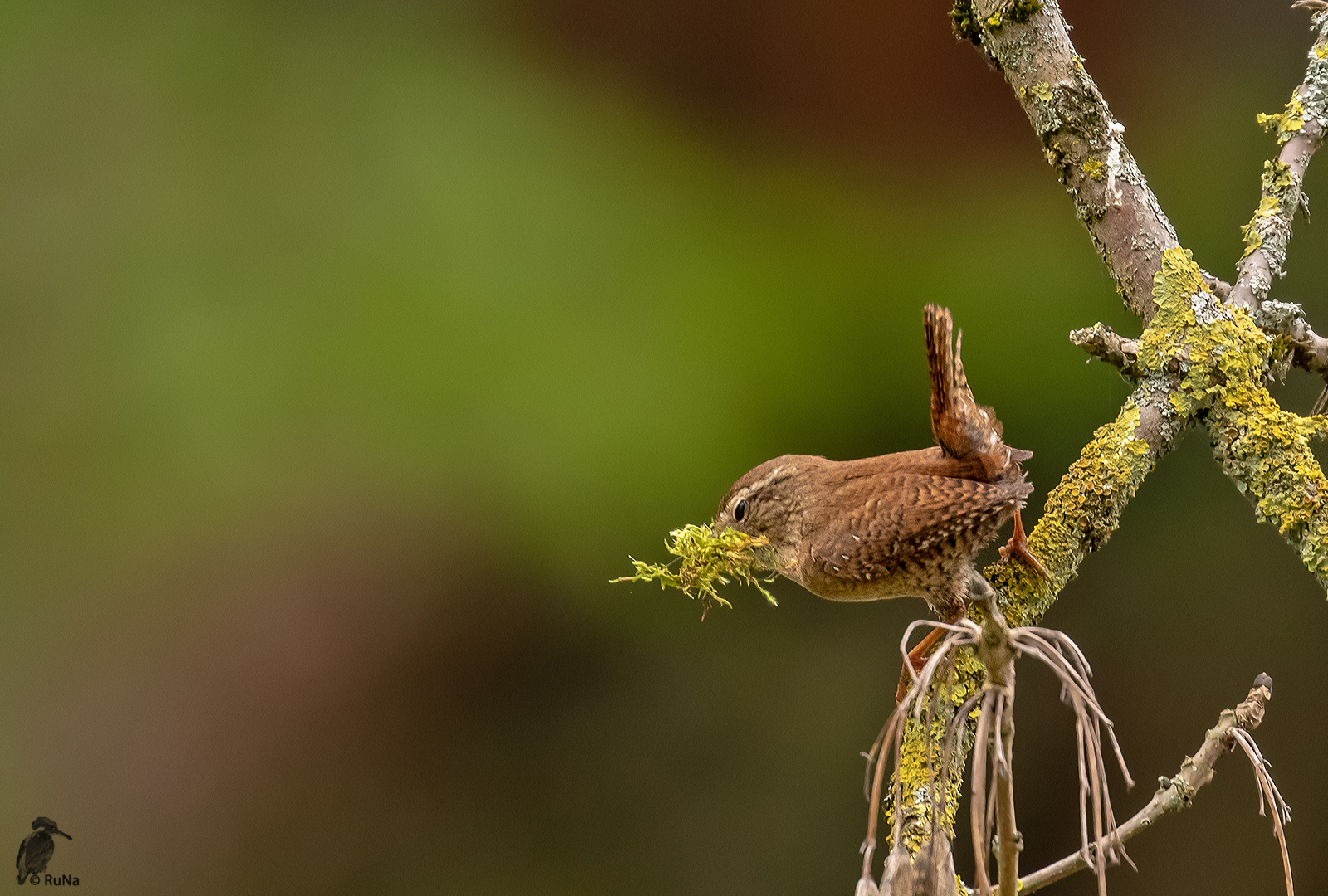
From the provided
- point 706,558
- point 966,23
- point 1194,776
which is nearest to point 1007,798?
point 1194,776

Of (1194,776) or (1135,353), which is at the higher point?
(1135,353)

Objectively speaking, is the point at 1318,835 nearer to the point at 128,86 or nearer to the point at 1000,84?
the point at 1000,84

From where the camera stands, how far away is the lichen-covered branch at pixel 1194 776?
879 mm

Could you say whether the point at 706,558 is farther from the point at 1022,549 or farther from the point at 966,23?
the point at 966,23

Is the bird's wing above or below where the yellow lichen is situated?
below

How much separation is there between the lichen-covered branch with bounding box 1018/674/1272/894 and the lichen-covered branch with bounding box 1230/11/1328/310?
0.53 m

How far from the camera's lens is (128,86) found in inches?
79.9

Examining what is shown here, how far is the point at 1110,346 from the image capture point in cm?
121

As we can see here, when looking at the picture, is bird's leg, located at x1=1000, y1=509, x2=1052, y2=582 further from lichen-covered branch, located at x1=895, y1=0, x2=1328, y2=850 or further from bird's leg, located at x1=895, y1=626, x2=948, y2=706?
bird's leg, located at x1=895, y1=626, x2=948, y2=706

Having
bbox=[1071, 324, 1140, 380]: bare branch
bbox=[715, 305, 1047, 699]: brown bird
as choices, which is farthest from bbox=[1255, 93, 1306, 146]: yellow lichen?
bbox=[715, 305, 1047, 699]: brown bird

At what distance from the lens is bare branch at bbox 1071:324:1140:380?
1200 millimetres

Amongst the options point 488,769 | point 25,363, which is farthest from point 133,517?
point 488,769

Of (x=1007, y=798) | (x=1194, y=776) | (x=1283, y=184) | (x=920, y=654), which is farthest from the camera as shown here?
(x=1283, y=184)

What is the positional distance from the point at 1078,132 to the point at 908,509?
0.51 meters
